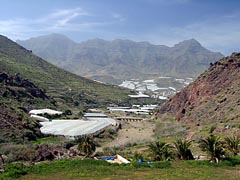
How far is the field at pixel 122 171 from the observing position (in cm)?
2892

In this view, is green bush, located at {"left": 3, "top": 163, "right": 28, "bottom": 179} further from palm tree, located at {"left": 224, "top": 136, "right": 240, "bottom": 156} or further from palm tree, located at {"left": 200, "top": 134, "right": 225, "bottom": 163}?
palm tree, located at {"left": 224, "top": 136, "right": 240, "bottom": 156}

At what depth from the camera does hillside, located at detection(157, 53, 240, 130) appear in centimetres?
7944

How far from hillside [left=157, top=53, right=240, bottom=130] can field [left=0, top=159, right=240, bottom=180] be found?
35676 millimetres

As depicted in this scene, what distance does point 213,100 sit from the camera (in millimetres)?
92875

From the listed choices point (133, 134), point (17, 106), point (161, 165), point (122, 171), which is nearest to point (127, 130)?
point (133, 134)

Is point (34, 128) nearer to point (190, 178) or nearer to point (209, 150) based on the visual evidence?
point (209, 150)

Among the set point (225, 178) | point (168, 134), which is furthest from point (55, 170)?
point (168, 134)

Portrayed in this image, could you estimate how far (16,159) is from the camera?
4388 cm

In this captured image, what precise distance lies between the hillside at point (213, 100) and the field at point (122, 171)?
35676 millimetres

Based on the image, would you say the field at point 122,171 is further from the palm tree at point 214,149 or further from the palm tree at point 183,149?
the palm tree at point 183,149

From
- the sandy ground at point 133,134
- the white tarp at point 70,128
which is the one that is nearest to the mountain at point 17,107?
the white tarp at point 70,128

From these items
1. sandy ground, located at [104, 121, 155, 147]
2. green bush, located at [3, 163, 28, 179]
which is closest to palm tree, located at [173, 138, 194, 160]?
green bush, located at [3, 163, 28, 179]

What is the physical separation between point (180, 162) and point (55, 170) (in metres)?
12.3

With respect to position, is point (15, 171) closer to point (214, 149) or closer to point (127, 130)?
point (214, 149)
